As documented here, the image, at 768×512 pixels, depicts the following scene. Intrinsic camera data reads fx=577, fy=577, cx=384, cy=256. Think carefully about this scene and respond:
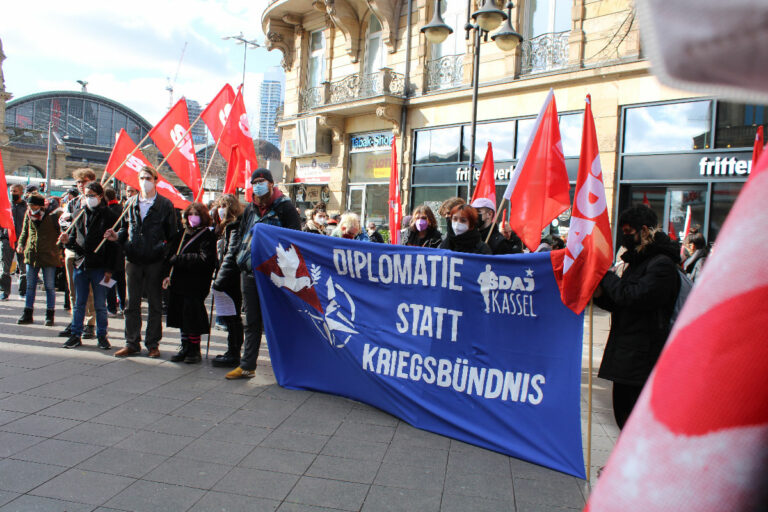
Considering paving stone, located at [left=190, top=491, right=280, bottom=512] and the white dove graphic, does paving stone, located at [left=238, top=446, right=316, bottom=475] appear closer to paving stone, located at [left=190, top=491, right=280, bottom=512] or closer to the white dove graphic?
paving stone, located at [left=190, top=491, right=280, bottom=512]

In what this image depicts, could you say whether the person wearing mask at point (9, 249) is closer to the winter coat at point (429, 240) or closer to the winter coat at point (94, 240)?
the winter coat at point (94, 240)

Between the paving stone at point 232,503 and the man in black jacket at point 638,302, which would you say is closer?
the paving stone at point 232,503

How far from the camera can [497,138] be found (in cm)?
1625

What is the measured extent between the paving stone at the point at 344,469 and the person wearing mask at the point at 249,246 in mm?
2161

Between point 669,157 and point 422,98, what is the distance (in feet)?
24.8

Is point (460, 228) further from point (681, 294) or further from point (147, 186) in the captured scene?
point (147, 186)

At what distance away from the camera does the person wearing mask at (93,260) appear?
6855mm

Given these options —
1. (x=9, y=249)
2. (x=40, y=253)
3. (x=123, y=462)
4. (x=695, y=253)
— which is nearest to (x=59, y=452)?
(x=123, y=462)

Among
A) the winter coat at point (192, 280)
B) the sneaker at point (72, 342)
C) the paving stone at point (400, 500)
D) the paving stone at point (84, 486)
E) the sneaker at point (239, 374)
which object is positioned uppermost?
the winter coat at point (192, 280)

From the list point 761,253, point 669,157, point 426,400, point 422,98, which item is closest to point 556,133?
point 426,400

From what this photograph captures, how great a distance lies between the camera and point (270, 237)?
5.50 meters

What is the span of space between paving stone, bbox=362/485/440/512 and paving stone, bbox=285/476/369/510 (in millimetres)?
61

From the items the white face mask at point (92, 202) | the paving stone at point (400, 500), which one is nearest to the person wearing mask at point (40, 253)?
the white face mask at point (92, 202)

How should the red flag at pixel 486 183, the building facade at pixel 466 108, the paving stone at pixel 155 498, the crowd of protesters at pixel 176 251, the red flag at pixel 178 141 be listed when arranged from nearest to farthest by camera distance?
the paving stone at pixel 155 498 < the crowd of protesters at pixel 176 251 < the red flag at pixel 486 183 < the red flag at pixel 178 141 < the building facade at pixel 466 108
